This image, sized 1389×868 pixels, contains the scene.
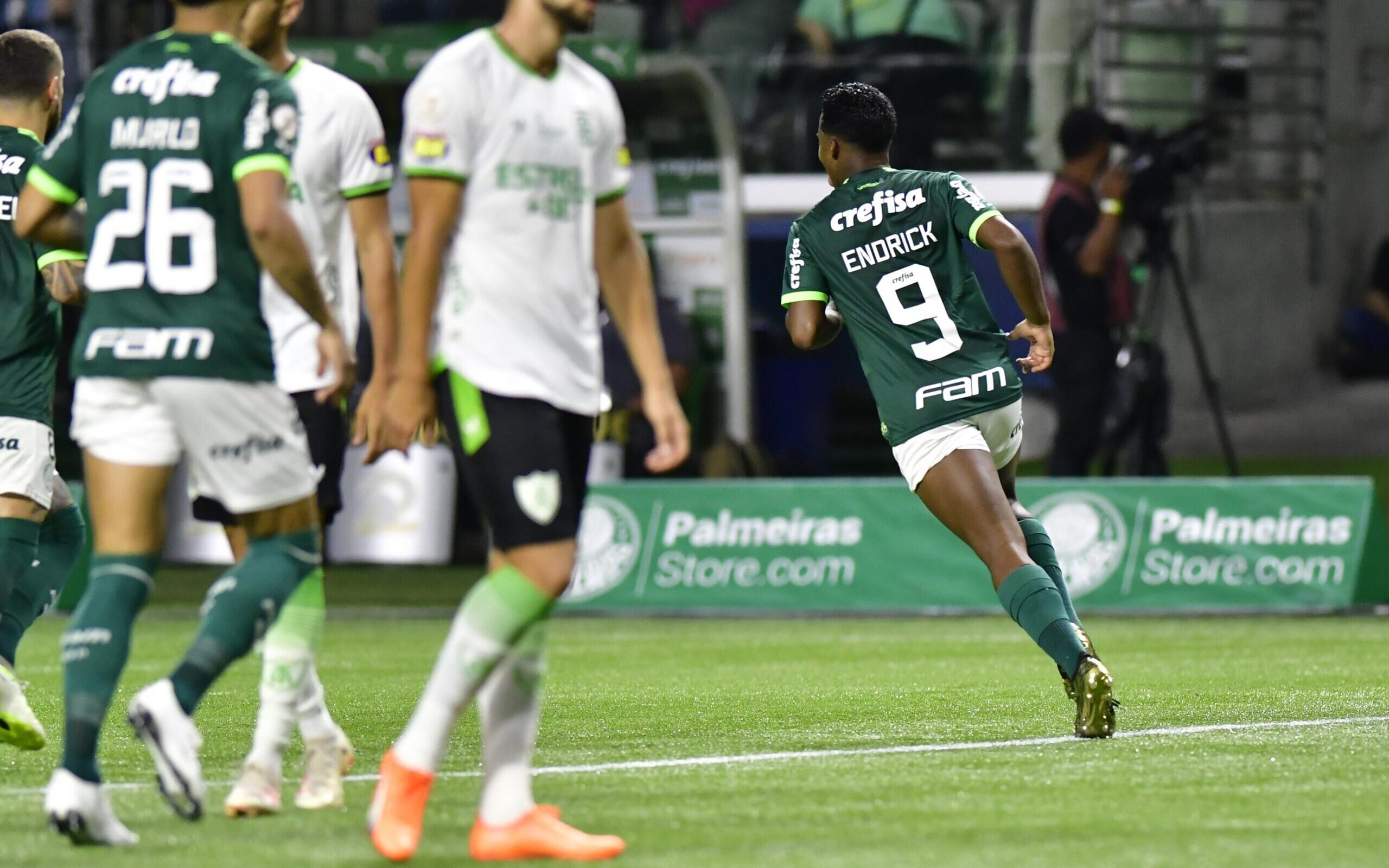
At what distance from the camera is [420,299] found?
480 cm

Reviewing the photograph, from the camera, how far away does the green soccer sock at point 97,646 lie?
4.94 meters

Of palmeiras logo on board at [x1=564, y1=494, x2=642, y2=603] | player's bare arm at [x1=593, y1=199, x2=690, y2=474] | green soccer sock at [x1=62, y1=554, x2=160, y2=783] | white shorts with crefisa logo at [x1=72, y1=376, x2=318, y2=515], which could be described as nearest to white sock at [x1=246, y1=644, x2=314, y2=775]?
green soccer sock at [x1=62, y1=554, x2=160, y2=783]

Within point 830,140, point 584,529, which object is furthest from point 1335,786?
point 584,529

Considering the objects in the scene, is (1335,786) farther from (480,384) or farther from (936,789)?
(480,384)

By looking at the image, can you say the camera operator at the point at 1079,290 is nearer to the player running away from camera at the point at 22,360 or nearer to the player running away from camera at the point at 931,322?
the player running away from camera at the point at 931,322

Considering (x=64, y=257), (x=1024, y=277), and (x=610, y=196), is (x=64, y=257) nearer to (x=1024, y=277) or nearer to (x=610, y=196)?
(x=610, y=196)

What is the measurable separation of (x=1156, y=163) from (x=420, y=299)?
33.0 ft

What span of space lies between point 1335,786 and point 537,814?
2152 mm

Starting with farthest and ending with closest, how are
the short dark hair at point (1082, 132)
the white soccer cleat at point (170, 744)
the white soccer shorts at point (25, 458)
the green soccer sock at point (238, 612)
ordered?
the short dark hair at point (1082, 132) < the white soccer shorts at point (25, 458) < the green soccer sock at point (238, 612) < the white soccer cleat at point (170, 744)

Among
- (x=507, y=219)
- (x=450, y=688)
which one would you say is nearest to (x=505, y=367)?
(x=507, y=219)

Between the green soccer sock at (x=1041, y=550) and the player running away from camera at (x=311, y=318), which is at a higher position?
the player running away from camera at (x=311, y=318)

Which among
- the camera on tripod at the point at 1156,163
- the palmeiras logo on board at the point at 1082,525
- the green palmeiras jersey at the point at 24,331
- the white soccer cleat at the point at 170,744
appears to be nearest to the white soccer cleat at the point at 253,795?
the white soccer cleat at the point at 170,744

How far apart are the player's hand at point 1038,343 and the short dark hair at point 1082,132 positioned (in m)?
6.36

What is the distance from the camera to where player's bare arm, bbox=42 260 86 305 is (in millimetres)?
6109
